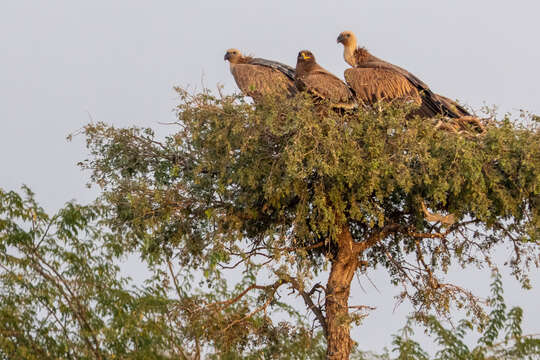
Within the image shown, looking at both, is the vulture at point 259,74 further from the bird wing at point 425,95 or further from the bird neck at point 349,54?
the bird wing at point 425,95

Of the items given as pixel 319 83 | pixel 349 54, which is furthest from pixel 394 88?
pixel 349 54

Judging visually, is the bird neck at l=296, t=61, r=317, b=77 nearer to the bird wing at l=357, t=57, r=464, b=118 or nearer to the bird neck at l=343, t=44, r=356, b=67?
the bird wing at l=357, t=57, r=464, b=118

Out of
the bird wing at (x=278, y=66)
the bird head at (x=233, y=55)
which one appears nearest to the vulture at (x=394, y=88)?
the bird wing at (x=278, y=66)

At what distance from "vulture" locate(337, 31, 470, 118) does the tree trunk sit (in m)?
2.29

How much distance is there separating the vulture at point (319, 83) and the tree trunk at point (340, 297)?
6.94 feet

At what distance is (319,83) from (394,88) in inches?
51.1

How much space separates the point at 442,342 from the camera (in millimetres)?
14391

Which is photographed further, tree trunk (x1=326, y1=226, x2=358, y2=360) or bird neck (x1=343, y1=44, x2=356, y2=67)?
bird neck (x1=343, y1=44, x2=356, y2=67)

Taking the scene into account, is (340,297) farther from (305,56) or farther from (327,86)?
(305,56)

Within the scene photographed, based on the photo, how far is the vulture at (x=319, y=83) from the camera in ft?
47.2

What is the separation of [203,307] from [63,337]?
2.63 meters

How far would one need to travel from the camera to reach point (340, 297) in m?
14.4

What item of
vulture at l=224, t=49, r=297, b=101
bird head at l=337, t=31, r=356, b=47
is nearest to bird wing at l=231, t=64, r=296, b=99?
vulture at l=224, t=49, r=297, b=101

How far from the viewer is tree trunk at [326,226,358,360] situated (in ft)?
45.9
